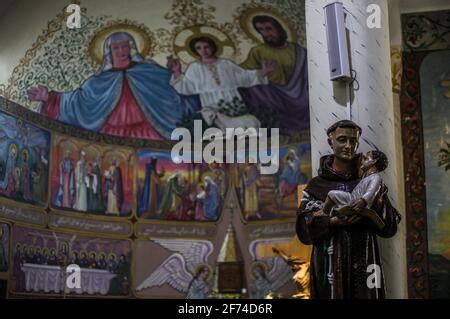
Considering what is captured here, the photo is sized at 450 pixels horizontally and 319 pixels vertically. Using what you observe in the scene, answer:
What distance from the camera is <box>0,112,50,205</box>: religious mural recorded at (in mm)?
12742

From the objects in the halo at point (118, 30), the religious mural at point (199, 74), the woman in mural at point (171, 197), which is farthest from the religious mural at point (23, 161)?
the woman in mural at point (171, 197)

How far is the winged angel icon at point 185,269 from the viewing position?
13.9m

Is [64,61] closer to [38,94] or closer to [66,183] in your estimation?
[38,94]

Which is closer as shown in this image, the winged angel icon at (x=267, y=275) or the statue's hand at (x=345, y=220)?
the statue's hand at (x=345, y=220)

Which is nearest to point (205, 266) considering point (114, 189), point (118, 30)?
point (114, 189)

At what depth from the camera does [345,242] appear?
488 centimetres

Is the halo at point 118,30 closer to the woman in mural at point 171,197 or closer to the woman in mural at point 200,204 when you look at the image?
the woman in mural at point 171,197

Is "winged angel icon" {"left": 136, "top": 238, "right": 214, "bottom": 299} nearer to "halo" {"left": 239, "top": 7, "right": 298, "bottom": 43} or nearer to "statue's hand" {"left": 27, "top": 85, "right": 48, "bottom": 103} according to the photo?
"statue's hand" {"left": 27, "top": 85, "right": 48, "bottom": 103}

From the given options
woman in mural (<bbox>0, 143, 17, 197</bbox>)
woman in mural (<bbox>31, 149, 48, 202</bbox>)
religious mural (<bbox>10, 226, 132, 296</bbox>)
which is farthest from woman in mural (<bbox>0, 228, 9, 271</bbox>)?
woman in mural (<bbox>31, 149, 48, 202</bbox>)

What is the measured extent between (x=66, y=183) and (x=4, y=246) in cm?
191

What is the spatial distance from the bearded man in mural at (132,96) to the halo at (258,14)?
1.67 meters

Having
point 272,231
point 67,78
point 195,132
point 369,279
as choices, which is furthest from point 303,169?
point 369,279

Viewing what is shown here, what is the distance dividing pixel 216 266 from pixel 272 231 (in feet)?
4.08

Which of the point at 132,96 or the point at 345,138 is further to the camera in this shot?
the point at 132,96
